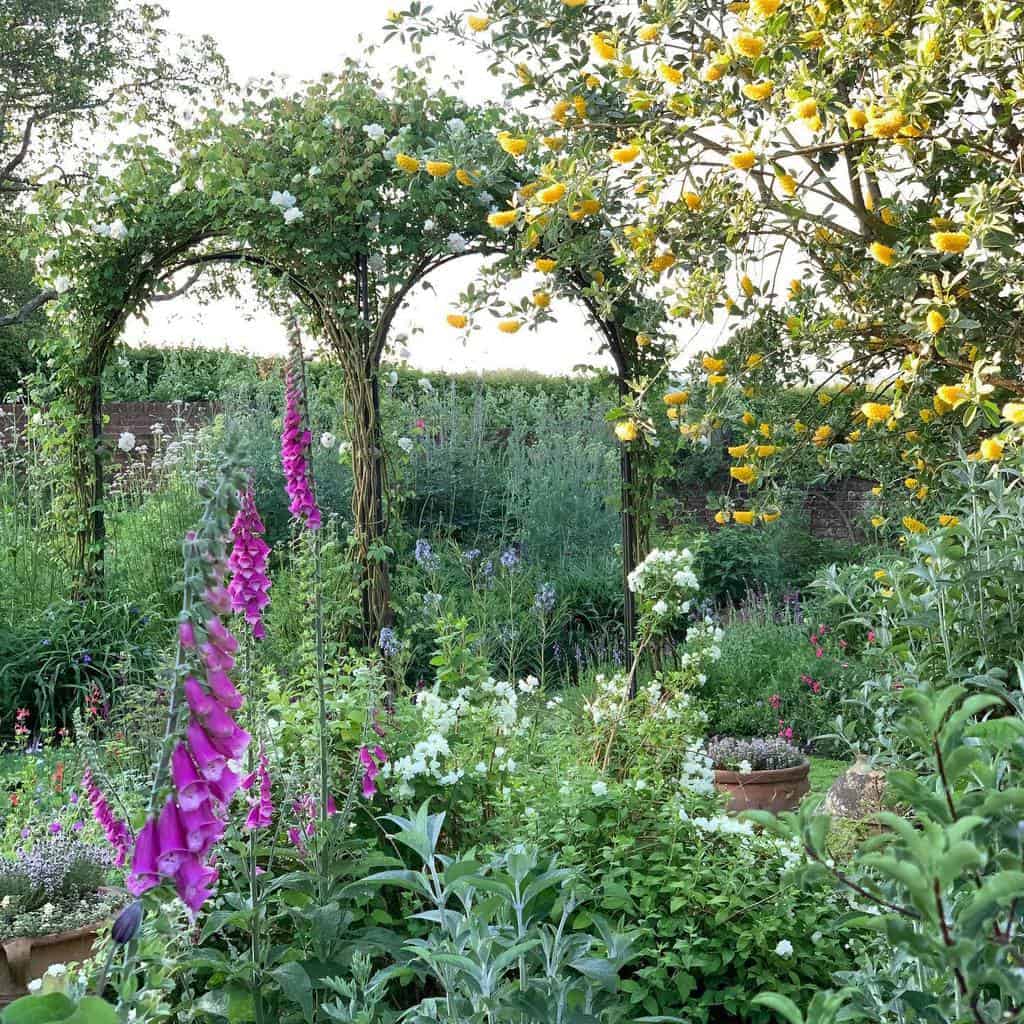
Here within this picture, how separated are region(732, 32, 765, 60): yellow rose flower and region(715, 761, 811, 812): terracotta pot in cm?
259

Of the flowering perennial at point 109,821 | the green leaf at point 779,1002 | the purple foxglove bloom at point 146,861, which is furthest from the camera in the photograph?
the flowering perennial at point 109,821

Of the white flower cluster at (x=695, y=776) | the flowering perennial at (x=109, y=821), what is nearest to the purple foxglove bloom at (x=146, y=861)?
the flowering perennial at (x=109, y=821)

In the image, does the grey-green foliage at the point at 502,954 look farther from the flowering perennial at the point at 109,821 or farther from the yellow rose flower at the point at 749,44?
the yellow rose flower at the point at 749,44

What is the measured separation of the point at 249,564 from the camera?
1771 mm

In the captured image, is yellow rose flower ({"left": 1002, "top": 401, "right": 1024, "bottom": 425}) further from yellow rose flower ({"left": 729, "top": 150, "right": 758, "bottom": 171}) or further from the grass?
the grass

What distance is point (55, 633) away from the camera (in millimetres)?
5660

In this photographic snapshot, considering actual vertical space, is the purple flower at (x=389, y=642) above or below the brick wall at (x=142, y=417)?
below

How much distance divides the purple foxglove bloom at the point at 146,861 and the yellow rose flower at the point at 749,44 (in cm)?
216

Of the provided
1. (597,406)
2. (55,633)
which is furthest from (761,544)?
(55,633)

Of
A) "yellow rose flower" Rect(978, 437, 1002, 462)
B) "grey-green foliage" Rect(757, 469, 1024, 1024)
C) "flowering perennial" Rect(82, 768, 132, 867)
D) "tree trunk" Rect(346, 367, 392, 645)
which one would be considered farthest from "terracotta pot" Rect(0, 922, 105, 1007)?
"tree trunk" Rect(346, 367, 392, 645)

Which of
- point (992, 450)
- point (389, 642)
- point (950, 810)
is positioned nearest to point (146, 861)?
point (950, 810)

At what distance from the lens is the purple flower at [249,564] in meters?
1.74

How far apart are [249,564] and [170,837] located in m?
0.76

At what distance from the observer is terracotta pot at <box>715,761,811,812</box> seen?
13.6 ft
